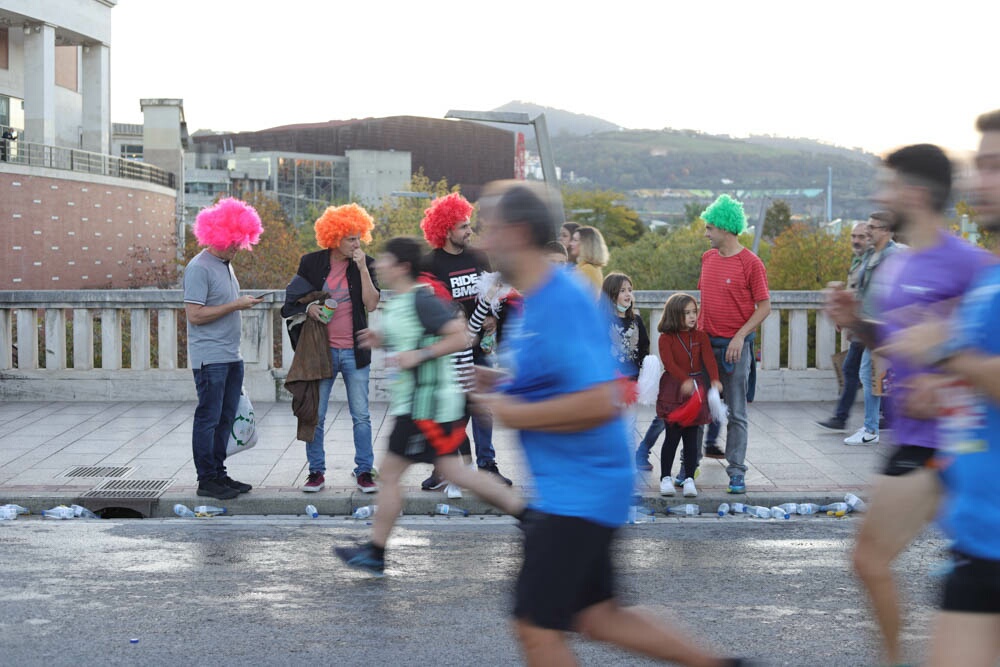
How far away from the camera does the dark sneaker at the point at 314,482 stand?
8.03m

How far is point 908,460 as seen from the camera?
399 cm

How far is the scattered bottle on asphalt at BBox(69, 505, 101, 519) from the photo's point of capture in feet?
25.5

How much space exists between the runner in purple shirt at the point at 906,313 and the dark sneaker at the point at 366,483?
4.46m

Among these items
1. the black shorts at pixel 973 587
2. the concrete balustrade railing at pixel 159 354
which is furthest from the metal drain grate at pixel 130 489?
the black shorts at pixel 973 587

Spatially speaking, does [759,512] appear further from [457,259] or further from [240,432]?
[240,432]

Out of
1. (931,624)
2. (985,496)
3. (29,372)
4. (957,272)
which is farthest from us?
(29,372)

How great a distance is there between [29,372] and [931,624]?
9869 mm

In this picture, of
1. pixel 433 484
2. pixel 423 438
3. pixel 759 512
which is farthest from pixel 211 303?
pixel 759 512

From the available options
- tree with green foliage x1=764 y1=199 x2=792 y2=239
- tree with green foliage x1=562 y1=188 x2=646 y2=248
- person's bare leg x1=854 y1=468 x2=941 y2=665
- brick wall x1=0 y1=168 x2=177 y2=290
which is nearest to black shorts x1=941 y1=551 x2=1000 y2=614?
person's bare leg x1=854 y1=468 x2=941 y2=665

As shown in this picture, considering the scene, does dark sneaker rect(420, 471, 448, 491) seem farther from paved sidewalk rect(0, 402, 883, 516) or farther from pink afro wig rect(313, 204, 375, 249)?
pink afro wig rect(313, 204, 375, 249)

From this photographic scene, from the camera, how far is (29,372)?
12.2 metres

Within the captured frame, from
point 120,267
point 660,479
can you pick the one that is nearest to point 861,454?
point 660,479

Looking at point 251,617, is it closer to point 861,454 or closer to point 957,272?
point 957,272

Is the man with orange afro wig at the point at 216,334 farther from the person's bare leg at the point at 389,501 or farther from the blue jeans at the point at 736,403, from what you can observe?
the blue jeans at the point at 736,403
